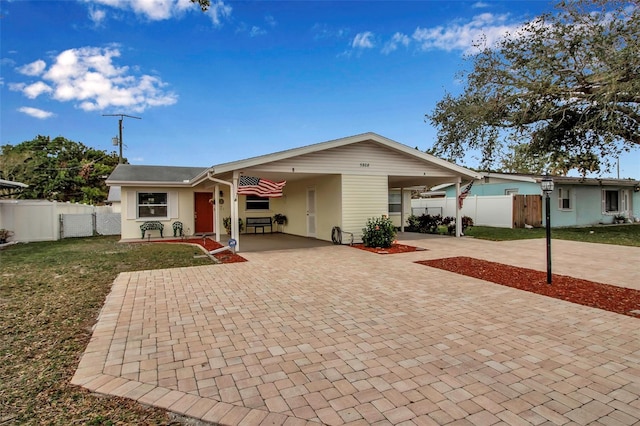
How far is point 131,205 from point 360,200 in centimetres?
1032

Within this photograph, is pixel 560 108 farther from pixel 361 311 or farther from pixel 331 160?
pixel 361 311

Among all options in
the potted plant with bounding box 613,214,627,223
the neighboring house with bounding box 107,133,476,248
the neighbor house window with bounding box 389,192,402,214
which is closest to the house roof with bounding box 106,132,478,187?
the neighboring house with bounding box 107,133,476,248

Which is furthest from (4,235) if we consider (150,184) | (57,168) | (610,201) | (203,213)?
(610,201)

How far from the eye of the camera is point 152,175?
52.9 ft

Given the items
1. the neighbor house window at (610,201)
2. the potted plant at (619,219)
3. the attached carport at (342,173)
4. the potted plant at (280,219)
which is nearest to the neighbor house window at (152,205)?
the attached carport at (342,173)

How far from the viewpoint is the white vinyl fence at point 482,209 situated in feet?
65.1

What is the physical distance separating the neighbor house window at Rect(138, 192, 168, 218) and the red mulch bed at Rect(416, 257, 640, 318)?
40.2 feet

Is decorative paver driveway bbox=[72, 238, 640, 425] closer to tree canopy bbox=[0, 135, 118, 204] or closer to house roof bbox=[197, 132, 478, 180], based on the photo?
house roof bbox=[197, 132, 478, 180]

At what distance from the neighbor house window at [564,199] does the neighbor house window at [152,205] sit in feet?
71.9

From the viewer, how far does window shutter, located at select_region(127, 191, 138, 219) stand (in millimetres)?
15398

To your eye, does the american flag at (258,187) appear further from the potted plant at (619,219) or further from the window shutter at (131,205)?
the potted plant at (619,219)

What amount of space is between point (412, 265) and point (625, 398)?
19.2 ft

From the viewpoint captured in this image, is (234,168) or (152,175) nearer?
(234,168)

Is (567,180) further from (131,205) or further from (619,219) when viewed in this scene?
(131,205)
